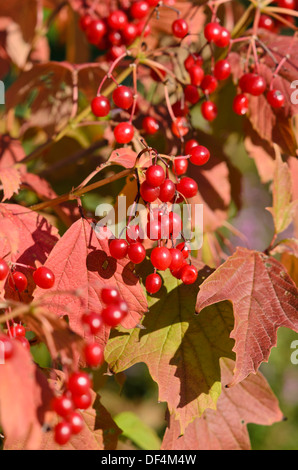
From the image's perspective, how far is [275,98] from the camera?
815mm

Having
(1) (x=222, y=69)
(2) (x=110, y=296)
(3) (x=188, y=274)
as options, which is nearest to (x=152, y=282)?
(3) (x=188, y=274)

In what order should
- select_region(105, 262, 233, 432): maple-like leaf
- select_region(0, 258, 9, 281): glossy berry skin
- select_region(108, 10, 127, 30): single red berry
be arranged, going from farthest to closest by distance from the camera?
select_region(108, 10, 127, 30): single red berry < select_region(105, 262, 233, 432): maple-like leaf < select_region(0, 258, 9, 281): glossy berry skin

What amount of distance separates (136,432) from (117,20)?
885mm

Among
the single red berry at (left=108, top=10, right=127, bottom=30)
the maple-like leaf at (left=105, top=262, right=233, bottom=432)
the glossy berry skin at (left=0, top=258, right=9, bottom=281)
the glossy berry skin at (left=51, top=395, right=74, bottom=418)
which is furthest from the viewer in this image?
the single red berry at (left=108, top=10, right=127, bottom=30)

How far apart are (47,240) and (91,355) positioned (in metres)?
0.26

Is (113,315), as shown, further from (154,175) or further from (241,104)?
(241,104)

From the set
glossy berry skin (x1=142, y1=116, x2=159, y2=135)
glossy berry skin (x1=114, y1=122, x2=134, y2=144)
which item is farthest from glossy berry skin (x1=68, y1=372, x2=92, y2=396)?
glossy berry skin (x1=142, y1=116, x2=159, y2=135)

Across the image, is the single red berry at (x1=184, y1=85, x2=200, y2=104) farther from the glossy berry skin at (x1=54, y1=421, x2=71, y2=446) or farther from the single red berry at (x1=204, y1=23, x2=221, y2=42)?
the glossy berry skin at (x1=54, y1=421, x2=71, y2=446)

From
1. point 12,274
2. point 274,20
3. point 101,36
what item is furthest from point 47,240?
point 274,20

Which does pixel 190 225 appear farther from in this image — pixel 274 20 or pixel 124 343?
pixel 274 20

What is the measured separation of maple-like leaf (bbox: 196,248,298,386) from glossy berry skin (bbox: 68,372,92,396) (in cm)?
21

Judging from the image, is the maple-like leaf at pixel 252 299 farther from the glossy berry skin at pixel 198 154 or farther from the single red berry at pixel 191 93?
the single red berry at pixel 191 93

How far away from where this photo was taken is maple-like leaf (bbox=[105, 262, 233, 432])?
0.70m

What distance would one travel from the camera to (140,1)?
36.5 inches
